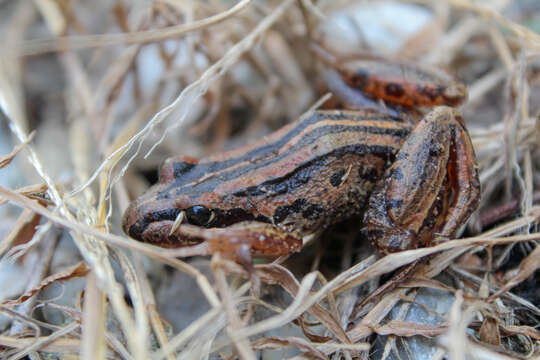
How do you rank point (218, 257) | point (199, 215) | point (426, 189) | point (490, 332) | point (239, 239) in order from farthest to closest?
point (199, 215), point (426, 189), point (239, 239), point (490, 332), point (218, 257)

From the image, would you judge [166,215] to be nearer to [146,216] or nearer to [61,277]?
[146,216]

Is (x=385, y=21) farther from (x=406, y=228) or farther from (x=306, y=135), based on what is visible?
(x=406, y=228)

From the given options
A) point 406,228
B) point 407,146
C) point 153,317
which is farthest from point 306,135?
point 153,317

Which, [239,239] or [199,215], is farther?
[199,215]

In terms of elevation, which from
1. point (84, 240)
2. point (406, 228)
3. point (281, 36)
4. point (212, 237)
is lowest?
point (406, 228)

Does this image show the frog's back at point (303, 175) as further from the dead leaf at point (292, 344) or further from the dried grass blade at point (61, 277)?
the dead leaf at point (292, 344)

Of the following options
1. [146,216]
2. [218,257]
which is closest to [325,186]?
[218,257]
